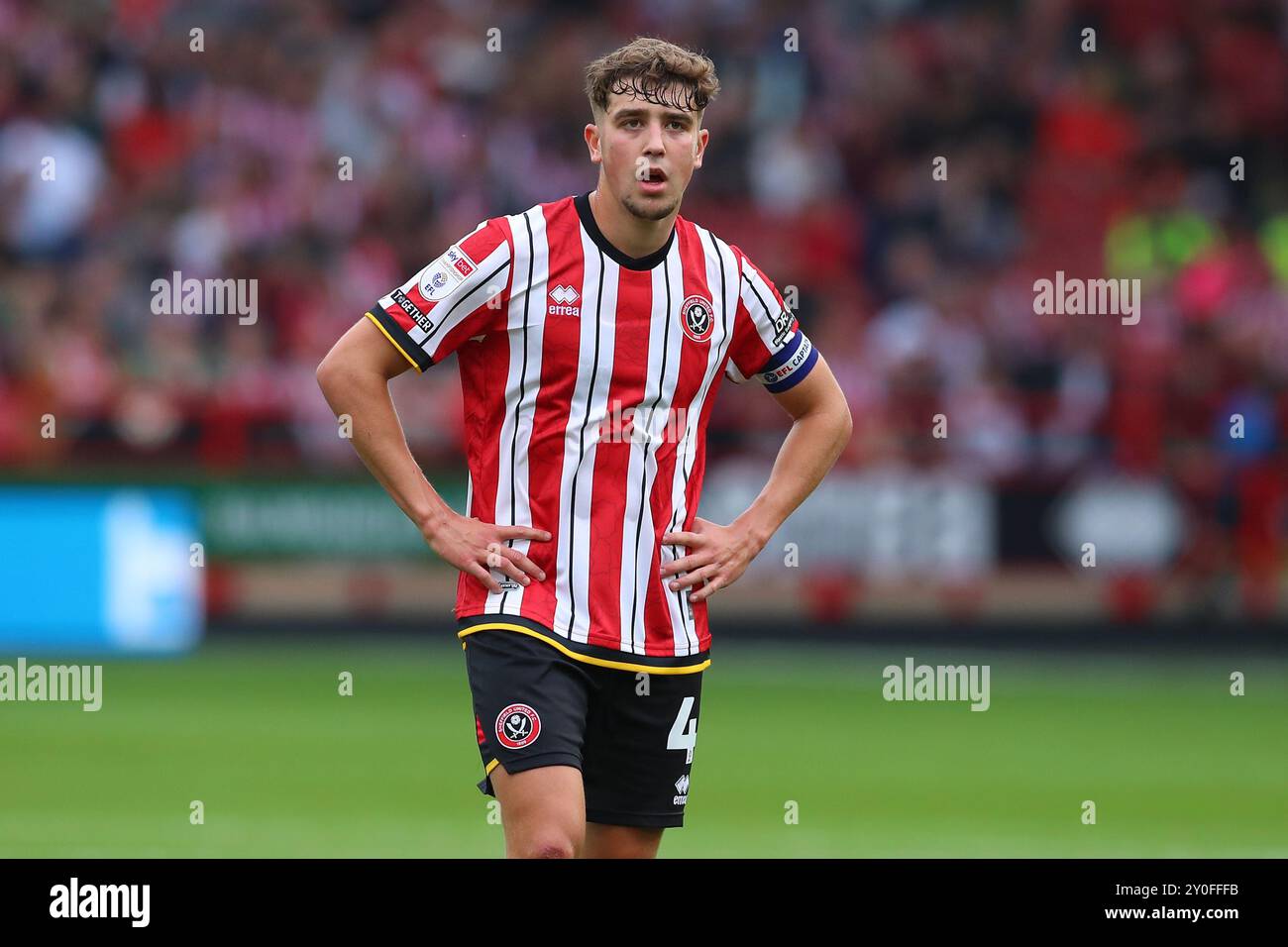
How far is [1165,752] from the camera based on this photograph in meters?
12.2

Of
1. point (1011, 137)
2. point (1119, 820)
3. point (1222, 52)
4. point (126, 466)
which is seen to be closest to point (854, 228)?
point (1011, 137)

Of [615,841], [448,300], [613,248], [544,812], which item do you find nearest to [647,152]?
[613,248]

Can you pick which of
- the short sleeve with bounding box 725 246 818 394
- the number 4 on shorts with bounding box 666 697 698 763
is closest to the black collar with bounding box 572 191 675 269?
the short sleeve with bounding box 725 246 818 394

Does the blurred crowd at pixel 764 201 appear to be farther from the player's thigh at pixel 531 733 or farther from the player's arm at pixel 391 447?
the player's thigh at pixel 531 733

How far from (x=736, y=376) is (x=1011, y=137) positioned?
1477 cm

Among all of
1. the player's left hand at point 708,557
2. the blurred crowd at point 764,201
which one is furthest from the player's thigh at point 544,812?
the blurred crowd at point 764,201

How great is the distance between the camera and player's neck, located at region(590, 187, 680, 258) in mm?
5797

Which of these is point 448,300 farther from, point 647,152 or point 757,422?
point 757,422

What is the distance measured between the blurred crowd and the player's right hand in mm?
10267

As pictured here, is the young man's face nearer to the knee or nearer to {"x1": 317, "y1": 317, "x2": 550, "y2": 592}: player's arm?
{"x1": 317, "y1": 317, "x2": 550, "y2": 592}: player's arm

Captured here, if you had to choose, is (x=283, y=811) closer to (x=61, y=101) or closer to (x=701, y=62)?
(x=701, y=62)

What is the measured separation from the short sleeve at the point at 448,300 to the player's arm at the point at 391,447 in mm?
49

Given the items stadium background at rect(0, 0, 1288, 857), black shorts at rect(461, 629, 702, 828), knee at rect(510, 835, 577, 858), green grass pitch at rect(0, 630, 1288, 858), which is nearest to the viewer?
knee at rect(510, 835, 577, 858)

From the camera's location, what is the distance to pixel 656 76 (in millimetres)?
5668
